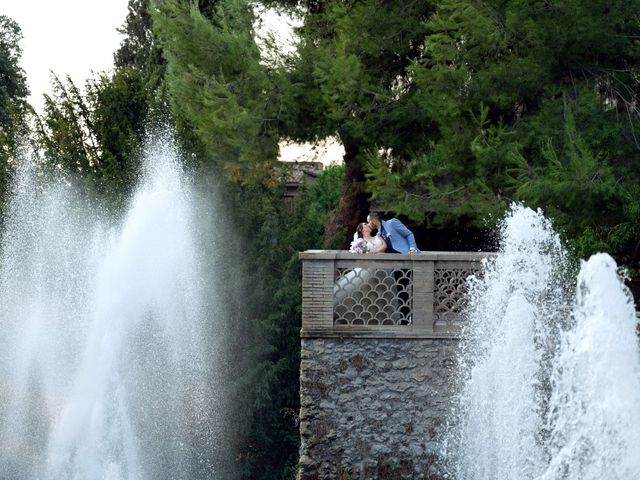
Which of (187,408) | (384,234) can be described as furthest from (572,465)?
(187,408)

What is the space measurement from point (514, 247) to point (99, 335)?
6.44 meters

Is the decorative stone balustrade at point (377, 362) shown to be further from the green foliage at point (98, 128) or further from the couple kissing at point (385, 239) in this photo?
the green foliage at point (98, 128)

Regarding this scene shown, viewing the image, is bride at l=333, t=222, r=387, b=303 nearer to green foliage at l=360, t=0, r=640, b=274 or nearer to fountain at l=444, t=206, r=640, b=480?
fountain at l=444, t=206, r=640, b=480

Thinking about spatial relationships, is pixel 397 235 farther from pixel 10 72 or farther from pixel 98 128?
pixel 10 72

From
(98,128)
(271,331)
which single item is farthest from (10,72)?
(271,331)

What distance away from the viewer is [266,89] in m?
18.4

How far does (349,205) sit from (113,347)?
5017 millimetres

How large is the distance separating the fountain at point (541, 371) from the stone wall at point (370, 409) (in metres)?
0.29

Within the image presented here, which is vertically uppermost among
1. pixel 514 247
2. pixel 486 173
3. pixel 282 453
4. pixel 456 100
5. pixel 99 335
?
pixel 456 100

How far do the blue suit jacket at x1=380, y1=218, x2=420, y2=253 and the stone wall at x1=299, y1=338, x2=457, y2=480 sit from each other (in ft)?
3.31

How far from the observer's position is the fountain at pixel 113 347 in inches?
631

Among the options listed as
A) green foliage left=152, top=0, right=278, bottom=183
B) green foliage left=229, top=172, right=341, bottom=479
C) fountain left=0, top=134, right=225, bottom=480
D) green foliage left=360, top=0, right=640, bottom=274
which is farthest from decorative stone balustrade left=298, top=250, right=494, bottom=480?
green foliage left=152, top=0, right=278, bottom=183

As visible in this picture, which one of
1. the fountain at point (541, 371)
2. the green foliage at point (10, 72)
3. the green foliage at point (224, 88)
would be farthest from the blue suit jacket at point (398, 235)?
the green foliage at point (10, 72)

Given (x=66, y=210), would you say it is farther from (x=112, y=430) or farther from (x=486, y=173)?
(x=486, y=173)
